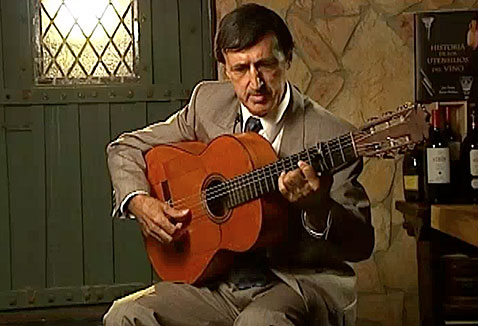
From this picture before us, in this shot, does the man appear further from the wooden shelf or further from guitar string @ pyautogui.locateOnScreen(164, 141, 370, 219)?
the wooden shelf

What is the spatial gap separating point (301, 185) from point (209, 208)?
0.94 feet

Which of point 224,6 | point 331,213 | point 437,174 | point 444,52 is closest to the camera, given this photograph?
point 331,213

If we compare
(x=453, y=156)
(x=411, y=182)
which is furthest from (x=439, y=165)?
(x=411, y=182)

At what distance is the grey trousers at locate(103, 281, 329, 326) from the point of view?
1.79 metres

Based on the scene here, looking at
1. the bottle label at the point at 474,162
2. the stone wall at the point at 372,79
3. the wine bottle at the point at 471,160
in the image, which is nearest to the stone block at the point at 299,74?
the stone wall at the point at 372,79

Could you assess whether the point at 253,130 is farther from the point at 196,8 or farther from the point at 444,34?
the point at 196,8

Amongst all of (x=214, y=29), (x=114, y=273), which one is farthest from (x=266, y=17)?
(x=114, y=273)

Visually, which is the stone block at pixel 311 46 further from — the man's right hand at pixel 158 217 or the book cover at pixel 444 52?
the man's right hand at pixel 158 217

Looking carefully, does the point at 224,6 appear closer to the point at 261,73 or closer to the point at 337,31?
the point at 337,31

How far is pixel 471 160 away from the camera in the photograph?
2.51m

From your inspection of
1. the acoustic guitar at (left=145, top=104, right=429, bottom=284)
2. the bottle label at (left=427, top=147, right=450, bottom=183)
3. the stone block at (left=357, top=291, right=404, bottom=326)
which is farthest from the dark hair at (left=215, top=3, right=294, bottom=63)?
the stone block at (left=357, top=291, right=404, bottom=326)

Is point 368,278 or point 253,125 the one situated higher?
point 253,125

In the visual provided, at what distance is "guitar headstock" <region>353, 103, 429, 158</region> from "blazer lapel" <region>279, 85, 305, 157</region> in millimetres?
235

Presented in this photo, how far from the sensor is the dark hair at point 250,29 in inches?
74.7
